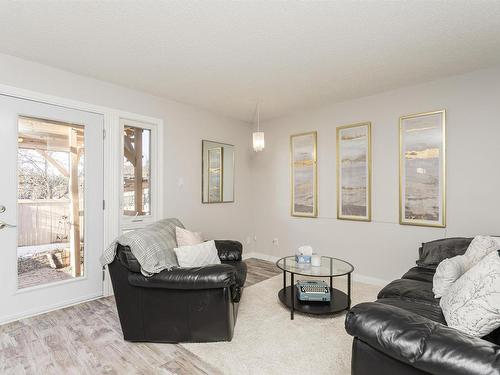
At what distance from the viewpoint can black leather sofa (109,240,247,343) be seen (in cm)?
207

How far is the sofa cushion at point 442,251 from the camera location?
8.62 feet

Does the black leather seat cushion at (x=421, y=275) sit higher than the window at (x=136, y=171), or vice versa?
the window at (x=136, y=171)

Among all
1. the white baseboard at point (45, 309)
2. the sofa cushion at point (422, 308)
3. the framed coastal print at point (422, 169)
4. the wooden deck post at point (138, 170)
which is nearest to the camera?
the sofa cushion at point (422, 308)

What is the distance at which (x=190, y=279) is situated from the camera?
2047 millimetres

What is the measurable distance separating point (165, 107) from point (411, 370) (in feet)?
12.3

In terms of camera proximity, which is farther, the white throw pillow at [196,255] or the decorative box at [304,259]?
the decorative box at [304,259]

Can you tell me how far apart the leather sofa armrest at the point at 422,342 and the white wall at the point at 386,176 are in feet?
8.19

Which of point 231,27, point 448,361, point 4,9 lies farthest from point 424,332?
point 4,9

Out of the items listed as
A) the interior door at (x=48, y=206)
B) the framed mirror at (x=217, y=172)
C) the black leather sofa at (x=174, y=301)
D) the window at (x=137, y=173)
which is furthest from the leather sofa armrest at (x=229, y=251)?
the interior door at (x=48, y=206)

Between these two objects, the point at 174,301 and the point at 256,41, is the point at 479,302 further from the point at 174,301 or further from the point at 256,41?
the point at 256,41

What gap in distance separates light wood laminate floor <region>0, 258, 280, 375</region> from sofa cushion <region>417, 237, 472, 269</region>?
2.28m

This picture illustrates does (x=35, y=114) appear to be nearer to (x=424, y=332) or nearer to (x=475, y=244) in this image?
(x=424, y=332)

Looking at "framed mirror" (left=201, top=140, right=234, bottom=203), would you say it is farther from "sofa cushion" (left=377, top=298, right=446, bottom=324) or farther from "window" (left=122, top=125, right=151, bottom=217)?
"sofa cushion" (left=377, top=298, right=446, bottom=324)

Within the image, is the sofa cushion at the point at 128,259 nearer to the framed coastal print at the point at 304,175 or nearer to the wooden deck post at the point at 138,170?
the wooden deck post at the point at 138,170
